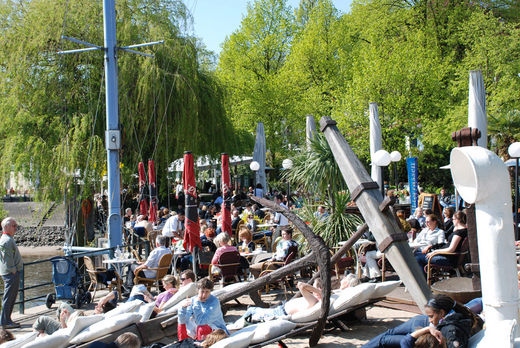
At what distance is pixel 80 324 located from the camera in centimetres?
579

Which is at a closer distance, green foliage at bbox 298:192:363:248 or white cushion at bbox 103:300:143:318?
white cushion at bbox 103:300:143:318

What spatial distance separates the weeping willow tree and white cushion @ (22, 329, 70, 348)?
11.7 meters

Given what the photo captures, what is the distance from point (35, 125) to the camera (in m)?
18.8

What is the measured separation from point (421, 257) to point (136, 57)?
15.3 m

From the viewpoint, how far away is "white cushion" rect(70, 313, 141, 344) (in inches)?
222

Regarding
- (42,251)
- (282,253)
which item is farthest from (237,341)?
(42,251)

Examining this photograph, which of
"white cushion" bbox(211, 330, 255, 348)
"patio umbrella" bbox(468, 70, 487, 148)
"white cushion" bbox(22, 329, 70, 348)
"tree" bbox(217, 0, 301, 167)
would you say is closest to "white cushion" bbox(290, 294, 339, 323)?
"white cushion" bbox(211, 330, 255, 348)

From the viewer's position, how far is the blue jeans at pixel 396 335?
4.57 m

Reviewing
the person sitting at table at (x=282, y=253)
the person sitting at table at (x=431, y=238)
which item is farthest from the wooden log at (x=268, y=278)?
the person sitting at table at (x=431, y=238)

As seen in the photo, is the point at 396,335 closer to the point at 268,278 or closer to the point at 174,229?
A: the point at 268,278

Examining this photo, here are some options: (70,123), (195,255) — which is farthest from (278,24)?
(195,255)

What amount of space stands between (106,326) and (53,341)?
598 millimetres

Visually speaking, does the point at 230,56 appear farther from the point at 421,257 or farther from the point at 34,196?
the point at 421,257

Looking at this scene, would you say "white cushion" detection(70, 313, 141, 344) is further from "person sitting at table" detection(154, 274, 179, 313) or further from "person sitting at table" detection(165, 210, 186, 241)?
"person sitting at table" detection(165, 210, 186, 241)
